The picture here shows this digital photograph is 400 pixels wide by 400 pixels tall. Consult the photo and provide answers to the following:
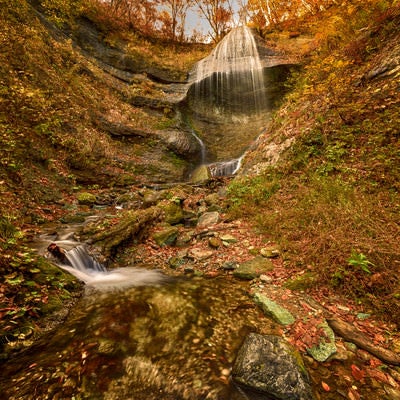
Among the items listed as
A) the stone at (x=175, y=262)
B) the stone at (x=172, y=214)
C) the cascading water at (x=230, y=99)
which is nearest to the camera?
the stone at (x=175, y=262)

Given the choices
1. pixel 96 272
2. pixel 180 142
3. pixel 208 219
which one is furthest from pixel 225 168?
pixel 96 272

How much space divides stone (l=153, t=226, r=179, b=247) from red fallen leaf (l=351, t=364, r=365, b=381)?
4.20 meters

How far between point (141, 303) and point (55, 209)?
541 cm

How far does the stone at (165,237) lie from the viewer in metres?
5.66

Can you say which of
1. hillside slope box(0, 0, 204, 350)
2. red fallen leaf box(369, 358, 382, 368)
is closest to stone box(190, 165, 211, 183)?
hillside slope box(0, 0, 204, 350)

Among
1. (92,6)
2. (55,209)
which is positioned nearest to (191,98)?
(92,6)

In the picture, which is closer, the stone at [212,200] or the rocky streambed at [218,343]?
the rocky streambed at [218,343]

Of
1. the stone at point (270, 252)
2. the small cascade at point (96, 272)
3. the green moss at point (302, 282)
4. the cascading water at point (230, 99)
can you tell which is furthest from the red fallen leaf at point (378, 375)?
the cascading water at point (230, 99)

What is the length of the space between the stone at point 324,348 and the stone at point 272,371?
24 centimetres

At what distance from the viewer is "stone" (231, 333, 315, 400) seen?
1.99 m

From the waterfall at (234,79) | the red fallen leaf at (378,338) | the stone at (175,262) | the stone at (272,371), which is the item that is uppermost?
the waterfall at (234,79)

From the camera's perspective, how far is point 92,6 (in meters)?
16.9

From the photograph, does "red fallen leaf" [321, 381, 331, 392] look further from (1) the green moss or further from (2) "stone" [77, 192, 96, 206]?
(2) "stone" [77, 192, 96, 206]

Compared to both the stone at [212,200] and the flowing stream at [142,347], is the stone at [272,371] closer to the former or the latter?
the flowing stream at [142,347]
